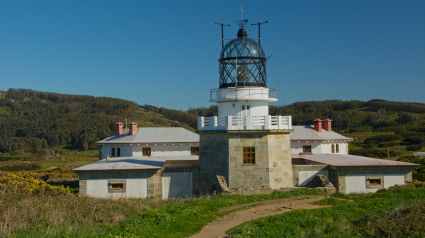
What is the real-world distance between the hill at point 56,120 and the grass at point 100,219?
164 ft

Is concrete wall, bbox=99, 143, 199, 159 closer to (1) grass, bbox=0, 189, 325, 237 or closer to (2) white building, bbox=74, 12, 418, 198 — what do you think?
(2) white building, bbox=74, 12, 418, 198

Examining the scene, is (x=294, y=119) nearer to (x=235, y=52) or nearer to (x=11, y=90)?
(x=235, y=52)

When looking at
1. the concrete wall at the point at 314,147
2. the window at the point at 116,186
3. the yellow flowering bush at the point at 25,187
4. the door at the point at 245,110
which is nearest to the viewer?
the yellow flowering bush at the point at 25,187

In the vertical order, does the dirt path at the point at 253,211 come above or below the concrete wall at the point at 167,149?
below

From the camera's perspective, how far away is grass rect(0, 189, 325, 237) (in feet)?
25.3

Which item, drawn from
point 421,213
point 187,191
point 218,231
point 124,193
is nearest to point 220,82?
point 187,191

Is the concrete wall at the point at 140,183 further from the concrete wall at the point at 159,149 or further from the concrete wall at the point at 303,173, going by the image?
the concrete wall at the point at 159,149

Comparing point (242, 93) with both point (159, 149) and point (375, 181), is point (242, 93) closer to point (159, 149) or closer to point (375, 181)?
point (375, 181)

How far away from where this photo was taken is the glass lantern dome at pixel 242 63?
1445cm

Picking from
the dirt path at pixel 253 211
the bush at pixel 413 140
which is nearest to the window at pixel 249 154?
the dirt path at pixel 253 211

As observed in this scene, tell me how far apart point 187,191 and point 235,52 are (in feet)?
22.8

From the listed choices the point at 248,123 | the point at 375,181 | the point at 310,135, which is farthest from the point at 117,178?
the point at 310,135

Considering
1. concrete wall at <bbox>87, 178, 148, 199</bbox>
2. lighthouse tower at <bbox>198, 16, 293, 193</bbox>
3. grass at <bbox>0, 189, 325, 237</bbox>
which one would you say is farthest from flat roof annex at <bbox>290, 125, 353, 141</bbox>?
grass at <bbox>0, 189, 325, 237</bbox>

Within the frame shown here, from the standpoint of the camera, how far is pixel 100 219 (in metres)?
9.34
